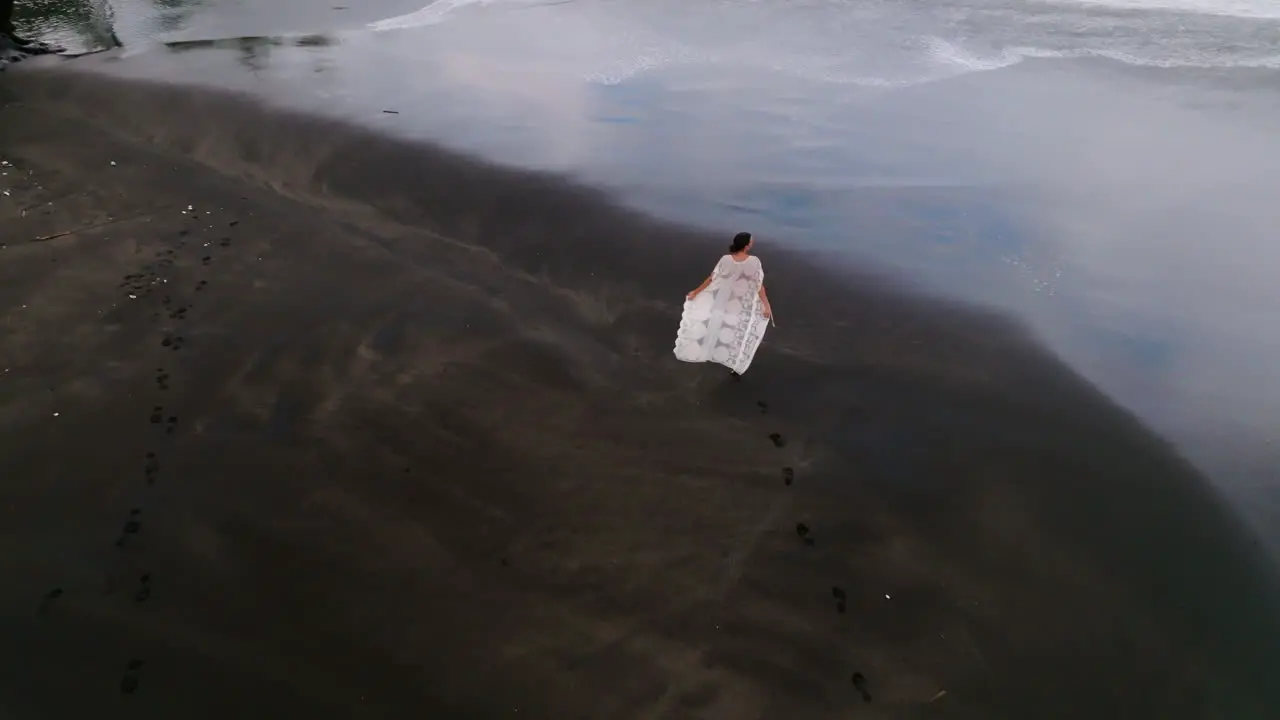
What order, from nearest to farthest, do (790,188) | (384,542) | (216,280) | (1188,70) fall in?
(384,542), (216,280), (790,188), (1188,70)

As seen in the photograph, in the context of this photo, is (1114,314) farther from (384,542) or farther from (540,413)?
(384,542)

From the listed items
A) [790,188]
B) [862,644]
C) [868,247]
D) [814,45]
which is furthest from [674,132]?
[862,644]

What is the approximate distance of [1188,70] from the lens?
13930 millimetres

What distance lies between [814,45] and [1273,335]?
10646 millimetres

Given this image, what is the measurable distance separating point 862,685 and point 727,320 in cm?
313

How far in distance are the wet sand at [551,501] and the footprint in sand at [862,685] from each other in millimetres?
22

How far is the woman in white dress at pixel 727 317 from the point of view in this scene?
609 cm

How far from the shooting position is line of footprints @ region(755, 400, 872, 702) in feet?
13.6

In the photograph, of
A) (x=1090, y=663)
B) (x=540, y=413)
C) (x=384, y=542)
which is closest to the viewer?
(x=1090, y=663)

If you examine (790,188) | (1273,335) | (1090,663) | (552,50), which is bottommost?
(1090,663)

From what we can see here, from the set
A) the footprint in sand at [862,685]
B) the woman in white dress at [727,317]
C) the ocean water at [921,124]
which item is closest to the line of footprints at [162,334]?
the ocean water at [921,124]

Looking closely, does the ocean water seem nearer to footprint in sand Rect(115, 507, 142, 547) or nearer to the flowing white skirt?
the flowing white skirt

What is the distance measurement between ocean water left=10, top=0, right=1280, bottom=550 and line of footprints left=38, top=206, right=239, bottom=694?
371cm

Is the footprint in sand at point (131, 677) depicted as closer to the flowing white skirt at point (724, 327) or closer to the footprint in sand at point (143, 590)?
the footprint in sand at point (143, 590)
